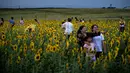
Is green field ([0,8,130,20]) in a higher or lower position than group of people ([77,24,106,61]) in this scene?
lower

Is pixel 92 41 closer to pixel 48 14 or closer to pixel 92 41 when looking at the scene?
pixel 92 41

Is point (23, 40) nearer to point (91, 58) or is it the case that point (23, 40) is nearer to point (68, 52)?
point (68, 52)

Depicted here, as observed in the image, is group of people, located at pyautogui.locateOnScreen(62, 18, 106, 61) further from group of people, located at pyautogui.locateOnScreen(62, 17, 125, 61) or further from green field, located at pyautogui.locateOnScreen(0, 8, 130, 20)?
green field, located at pyautogui.locateOnScreen(0, 8, 130, 20)

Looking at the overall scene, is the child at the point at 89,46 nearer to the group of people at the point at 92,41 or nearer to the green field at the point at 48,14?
the group of people at the point at 92,41

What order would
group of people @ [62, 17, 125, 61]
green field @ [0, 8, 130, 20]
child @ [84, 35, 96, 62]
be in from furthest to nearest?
green field @ [0, 8, 130, 20]
group of people @ [62, 17, 125, 61]
child @ [84, 35, 96, 62]

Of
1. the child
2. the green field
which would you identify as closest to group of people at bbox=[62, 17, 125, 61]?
Result: the child

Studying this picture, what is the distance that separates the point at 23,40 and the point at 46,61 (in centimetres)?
254

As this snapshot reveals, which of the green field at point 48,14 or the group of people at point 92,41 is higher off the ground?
the group of people at point 92,41

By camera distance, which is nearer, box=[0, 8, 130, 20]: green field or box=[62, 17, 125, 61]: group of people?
box=[62, 17, 125, 61]: group of people

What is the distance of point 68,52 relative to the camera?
346 inches

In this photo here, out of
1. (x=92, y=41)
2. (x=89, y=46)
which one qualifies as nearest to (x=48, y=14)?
(x=92, y=41)

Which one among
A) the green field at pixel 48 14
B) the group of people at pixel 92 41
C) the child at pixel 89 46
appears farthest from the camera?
the green field at pixel 48 14

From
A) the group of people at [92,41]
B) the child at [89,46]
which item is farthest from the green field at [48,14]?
the child at [89,46]

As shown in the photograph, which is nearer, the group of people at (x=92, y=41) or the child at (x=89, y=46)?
the child at (x=89, y=46)
